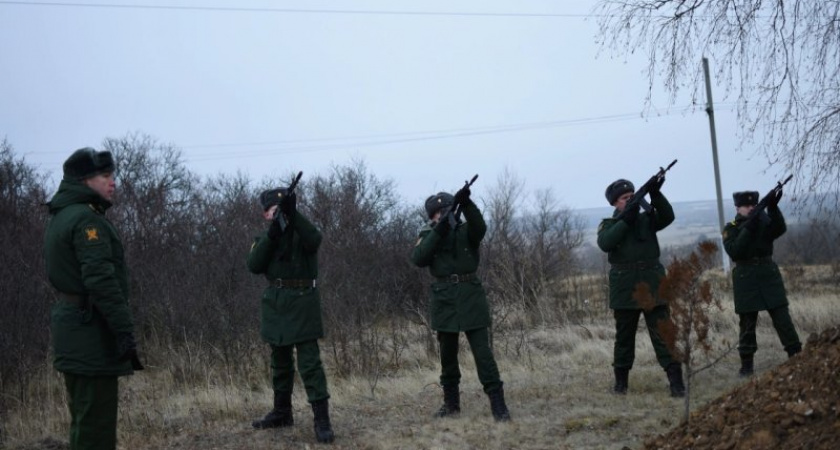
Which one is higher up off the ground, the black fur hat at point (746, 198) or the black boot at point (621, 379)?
the black fur hat at point (746, 198)

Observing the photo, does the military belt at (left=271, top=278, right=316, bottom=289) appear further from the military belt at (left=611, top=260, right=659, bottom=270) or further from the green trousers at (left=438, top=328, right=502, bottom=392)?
the military belt at (left=611, top=260, right=659, bottom=270)

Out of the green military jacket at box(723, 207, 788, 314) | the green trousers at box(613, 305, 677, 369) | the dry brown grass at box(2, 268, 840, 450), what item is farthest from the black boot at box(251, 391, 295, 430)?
the green military jacket at box(723, 207, 788, 314)

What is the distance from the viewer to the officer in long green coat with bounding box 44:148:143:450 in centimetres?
467

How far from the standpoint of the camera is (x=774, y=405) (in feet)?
15.5

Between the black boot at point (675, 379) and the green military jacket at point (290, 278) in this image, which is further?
the black boot at point (675, 379)

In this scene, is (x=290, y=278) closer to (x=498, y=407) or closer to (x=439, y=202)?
(x=439, y=202)

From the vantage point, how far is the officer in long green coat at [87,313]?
467 cm

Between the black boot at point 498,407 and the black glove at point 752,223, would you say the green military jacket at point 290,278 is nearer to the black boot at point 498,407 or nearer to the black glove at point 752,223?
the black boot at point 498,407

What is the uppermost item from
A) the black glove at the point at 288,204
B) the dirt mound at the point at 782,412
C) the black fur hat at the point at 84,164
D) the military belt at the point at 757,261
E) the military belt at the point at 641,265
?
the black fur hat at the point at 84,164

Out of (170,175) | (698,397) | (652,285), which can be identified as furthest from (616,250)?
(170,175)

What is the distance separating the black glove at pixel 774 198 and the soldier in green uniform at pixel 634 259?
120cm

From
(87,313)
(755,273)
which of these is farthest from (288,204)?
(755,273)

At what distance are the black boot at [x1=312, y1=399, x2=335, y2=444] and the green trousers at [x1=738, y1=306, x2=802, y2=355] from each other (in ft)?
13.8

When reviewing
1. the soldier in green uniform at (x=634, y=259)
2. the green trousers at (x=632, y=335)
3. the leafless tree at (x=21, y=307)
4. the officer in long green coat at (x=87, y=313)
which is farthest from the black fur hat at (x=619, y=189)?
the leafless tree at (x=21, y=307)
